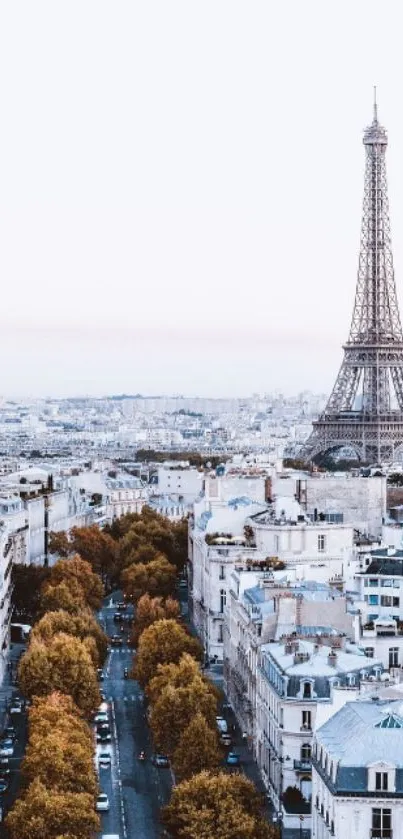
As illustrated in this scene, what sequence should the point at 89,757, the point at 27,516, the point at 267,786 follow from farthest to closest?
1. the point at 27,516
2. the point at 267,786
3. the point at 89,757

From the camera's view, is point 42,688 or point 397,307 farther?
point 397,307

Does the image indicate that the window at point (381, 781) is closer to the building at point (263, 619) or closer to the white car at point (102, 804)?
the white car at point (102, 804)

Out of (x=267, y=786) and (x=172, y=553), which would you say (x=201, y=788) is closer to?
(x=267, y=786)

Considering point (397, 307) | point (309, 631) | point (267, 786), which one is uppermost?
point (397, 307)

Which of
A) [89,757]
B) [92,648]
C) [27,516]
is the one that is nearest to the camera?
[89,757]

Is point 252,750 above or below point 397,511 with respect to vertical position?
below

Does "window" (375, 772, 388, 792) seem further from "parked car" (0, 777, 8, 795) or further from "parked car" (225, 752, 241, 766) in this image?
"parked car" (225, 752, 241, 766)

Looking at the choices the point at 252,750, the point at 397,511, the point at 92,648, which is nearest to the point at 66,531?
the point at 397,511
